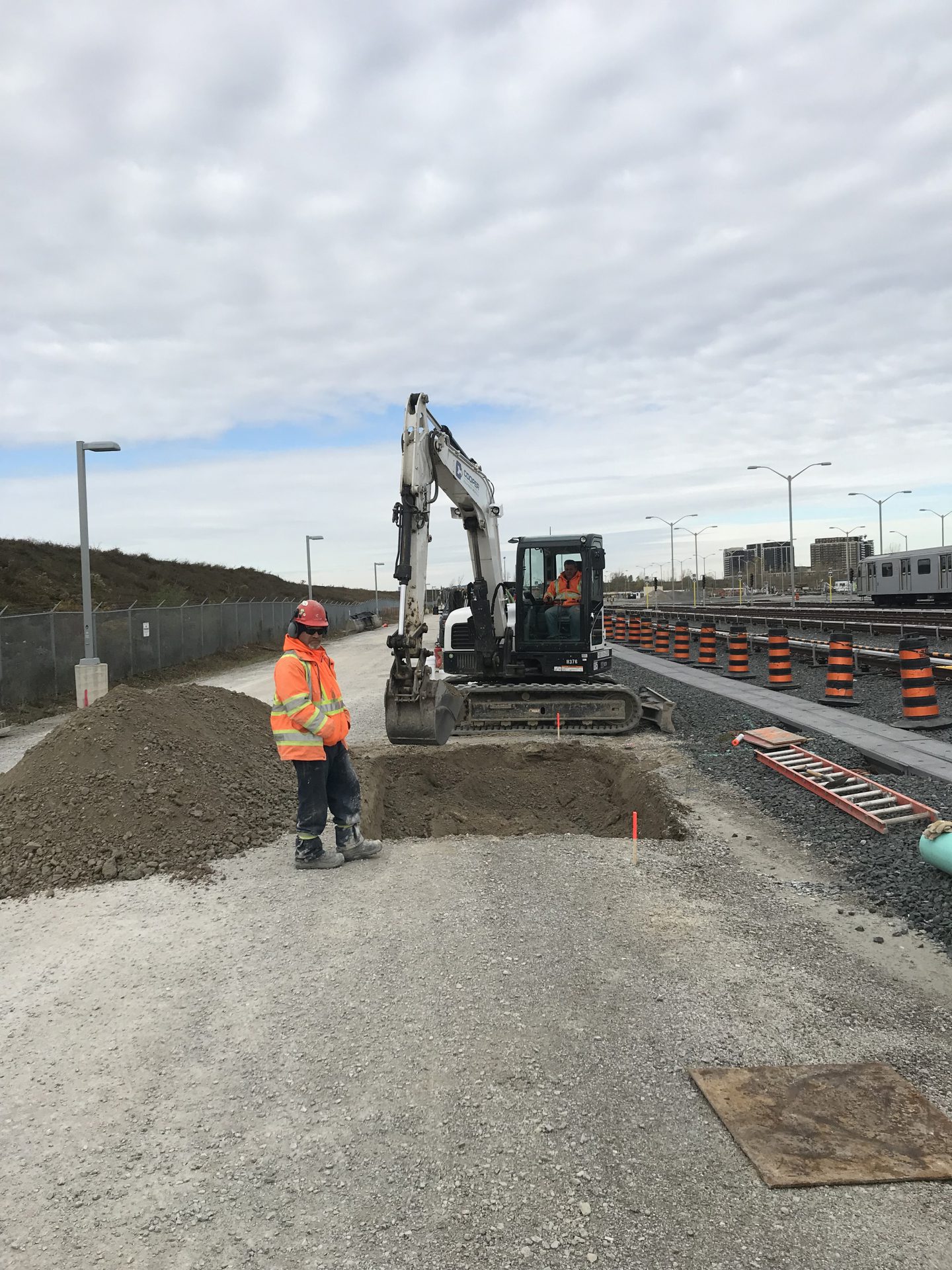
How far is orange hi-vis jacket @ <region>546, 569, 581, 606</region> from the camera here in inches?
571

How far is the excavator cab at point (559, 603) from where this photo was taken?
1442 cm

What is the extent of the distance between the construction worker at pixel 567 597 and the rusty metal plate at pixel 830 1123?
1094cm

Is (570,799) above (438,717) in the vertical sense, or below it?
below

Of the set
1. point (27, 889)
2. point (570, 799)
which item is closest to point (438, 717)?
point (570, 799)

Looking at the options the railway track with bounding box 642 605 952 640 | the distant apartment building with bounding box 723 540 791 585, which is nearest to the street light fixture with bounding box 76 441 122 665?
the railway track with bounding box 642 605 952 640

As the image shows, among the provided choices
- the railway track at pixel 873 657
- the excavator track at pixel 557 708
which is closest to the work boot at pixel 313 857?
the excavator track at pixel 557 708

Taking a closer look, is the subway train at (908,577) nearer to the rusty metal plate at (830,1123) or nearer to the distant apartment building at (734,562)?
the rusty metal plate at (830,1123)

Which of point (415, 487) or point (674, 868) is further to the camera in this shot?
point (415, 487)

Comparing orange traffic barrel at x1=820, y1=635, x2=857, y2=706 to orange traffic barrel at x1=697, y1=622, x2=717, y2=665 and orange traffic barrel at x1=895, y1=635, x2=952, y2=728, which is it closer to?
orange traffic barrel at x1=895, y1=635, x2=952, y2=728

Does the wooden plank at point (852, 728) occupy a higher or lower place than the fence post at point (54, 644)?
lower

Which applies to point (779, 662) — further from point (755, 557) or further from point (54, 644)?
point (755, 557)

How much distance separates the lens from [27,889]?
21.5 feet

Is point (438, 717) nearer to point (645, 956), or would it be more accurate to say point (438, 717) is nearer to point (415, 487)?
point (415, 487)

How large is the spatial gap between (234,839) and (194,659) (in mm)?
24720
